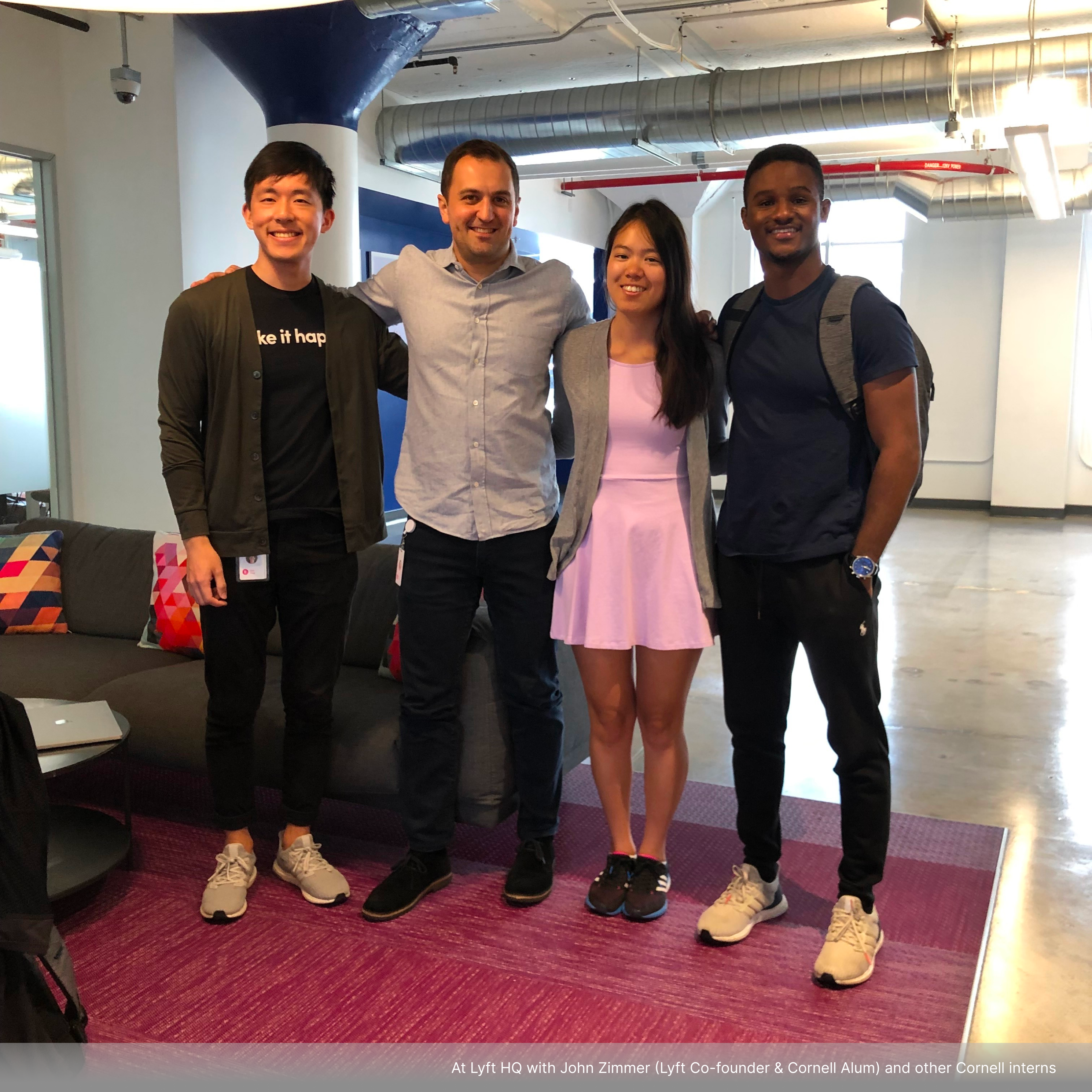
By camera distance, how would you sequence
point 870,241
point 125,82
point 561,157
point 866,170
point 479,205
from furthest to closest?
point 870,241, point 866,170, point 561,157, point 125,82, point 479,205

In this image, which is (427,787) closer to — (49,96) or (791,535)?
(791,535)

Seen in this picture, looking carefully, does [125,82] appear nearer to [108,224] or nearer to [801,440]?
[108,224]

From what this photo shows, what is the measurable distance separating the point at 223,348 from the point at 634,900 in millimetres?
1595

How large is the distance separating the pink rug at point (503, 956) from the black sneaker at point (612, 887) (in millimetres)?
36

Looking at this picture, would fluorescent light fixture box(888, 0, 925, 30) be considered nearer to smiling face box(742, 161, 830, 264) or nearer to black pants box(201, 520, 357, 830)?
smiling face box(742, 161, 830, 264)

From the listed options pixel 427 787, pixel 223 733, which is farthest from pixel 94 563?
pixel 427 787

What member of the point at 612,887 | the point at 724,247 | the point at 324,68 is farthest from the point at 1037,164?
the point at 724,247

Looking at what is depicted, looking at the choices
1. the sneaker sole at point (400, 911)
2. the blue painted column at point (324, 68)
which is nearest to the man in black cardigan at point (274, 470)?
the sneaker sole at point (400, 911)

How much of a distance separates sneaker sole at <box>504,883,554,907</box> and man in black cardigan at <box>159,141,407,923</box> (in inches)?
15.8

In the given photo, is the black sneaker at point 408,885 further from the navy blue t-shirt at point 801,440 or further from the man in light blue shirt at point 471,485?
the navy blue t-shirt at point 801,440

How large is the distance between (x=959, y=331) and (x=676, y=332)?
1009 cm

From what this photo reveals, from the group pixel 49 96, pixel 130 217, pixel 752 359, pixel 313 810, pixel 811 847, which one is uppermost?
pixel 49 96

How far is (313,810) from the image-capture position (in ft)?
8.84

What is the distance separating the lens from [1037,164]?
614 centimetres
